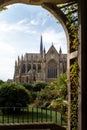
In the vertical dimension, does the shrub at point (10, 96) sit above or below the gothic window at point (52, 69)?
below

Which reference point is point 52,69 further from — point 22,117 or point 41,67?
point 22,117

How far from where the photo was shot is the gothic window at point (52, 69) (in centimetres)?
7106

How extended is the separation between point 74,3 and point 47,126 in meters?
3.51

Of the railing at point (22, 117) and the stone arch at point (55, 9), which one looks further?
the railing at point (22, 117)
